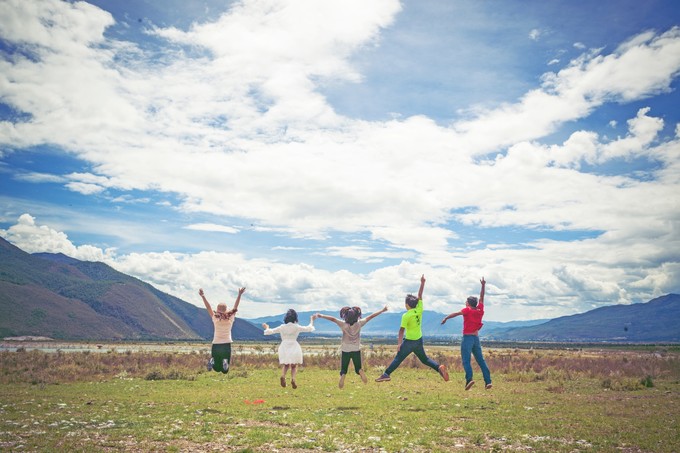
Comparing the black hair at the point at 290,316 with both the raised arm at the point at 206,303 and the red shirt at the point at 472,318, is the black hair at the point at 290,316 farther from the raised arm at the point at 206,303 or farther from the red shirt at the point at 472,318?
the red shirt at the point at 472,318

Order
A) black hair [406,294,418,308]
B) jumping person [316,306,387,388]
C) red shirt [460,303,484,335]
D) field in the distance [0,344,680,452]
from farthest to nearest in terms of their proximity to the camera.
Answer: field in the distance [0,344,680,452]
jumping person [316,306,387,388]
red shirt [460,303,484,335]
black hair [406,294,418,308]

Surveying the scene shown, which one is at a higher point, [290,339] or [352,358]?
[290,339]

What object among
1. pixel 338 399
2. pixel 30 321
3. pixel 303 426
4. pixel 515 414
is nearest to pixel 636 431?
pixel 515 414

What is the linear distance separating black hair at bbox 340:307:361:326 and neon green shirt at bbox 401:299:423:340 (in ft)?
3.39

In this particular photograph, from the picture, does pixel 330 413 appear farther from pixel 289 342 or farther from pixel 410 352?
pixel 410 352

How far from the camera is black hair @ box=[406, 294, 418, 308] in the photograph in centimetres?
1087

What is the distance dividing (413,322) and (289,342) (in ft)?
9.46

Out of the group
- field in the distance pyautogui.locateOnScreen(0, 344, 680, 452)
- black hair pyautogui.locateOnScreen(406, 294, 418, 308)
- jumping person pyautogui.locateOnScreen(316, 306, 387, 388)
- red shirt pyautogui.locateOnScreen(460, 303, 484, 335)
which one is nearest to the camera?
black hair pyautogui.locateOnScreen(406, 294, 418, 308)

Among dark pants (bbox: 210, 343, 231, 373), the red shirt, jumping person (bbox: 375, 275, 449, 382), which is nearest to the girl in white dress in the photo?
dark pants (bbox: 210, 343, 231, 373)

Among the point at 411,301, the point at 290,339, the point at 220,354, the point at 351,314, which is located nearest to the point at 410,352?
the point at 411,301

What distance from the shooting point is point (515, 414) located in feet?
72.2

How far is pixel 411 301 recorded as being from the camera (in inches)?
430

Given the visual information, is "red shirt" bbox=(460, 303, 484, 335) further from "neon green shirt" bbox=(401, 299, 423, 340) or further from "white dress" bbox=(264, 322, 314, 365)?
"white dress" bbox=(264, 322, 314, 365)

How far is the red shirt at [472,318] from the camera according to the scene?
36.8 feet
